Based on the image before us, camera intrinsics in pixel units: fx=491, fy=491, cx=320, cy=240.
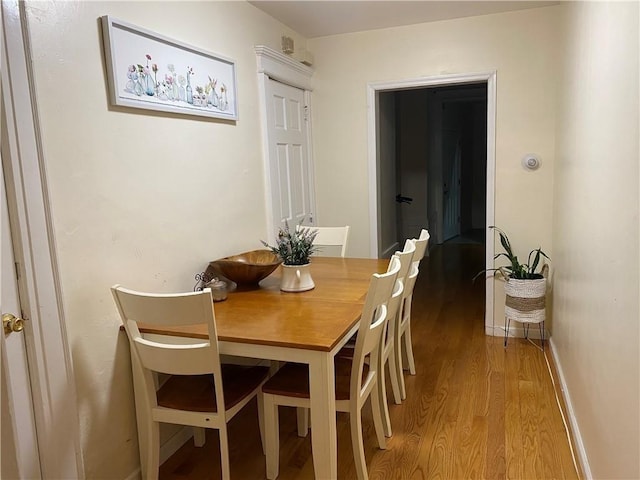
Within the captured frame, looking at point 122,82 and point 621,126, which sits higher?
point 122,82

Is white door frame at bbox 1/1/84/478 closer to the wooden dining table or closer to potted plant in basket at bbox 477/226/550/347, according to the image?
the wooden dining table

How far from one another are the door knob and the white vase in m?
1.15

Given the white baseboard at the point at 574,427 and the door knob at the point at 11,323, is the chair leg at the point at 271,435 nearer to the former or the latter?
the door knob at the point at 11,323

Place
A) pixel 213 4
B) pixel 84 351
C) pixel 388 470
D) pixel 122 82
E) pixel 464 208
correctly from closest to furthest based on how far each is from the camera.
Result: pixel 84 351 < pixel 122 82 < pixel 388 470 < pixel 213 4 < pixel 464 208

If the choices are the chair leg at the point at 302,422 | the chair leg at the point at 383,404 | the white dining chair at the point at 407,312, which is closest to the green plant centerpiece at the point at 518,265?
the white dining chair at the point at 407,312

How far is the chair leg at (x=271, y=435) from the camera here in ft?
6.56

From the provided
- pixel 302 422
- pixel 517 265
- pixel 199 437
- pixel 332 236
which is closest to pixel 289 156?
pixel 332 236

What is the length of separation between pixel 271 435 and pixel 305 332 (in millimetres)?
528

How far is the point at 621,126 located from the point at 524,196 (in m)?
2.07

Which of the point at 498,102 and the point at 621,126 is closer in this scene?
the point at 621,126

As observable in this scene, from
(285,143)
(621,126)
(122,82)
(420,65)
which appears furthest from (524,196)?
(122,82)

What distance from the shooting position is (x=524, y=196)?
3514mm

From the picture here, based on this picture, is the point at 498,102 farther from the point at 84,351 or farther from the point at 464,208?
the point at 464,208

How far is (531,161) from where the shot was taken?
3.44 meters
